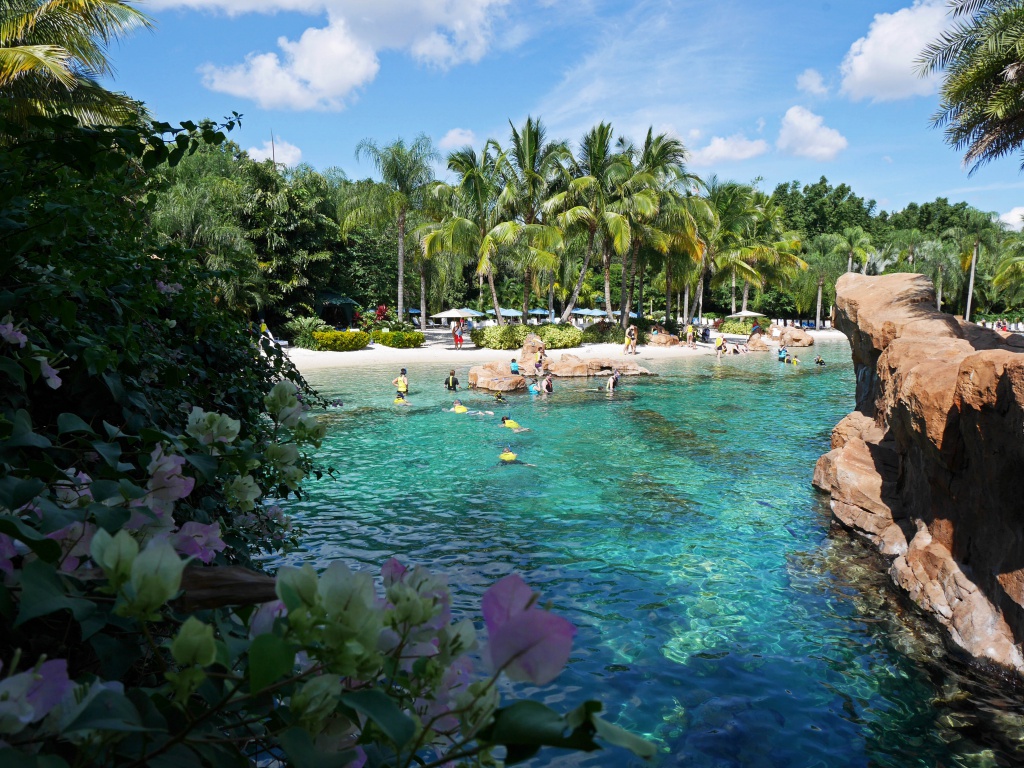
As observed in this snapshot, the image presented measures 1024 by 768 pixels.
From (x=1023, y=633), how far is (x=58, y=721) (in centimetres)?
740

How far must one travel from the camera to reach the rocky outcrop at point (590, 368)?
28797mm

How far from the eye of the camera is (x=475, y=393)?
23844 mm

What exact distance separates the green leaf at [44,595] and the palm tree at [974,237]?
6897 cm

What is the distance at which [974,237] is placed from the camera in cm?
5834

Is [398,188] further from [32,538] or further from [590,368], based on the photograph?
[32,538]

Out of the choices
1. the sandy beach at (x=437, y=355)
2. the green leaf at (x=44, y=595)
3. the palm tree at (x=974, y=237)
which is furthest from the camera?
the palm tree at (x=974, y=237)

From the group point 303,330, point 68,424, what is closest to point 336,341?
point 303,330

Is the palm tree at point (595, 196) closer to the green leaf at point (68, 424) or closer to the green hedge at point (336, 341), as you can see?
the green hedge at point (336, 341)

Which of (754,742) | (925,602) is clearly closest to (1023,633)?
(925,602)

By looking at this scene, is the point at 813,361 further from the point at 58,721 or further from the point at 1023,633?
the point at 58,721

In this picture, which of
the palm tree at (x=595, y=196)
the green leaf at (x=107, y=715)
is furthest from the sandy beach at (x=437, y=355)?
Result: the green leaf at (x=107, y=715)

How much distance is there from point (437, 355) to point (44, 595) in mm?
34252

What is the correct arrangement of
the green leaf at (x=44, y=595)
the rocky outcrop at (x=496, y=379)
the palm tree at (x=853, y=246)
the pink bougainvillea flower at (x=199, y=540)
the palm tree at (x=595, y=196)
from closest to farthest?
the green leaf at (x=44, y=595) → the pink bougainvillea flower at (x=199, y=540) → the rocky outcrop at (x=496, y=379) → the palm tree at (x=595, y=196) → the palm tree at (x=853, y=246)

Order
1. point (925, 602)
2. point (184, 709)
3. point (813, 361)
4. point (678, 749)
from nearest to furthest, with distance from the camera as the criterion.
A: point (184, 709), point (678, 749), point (925, 602), point (813, 361)
